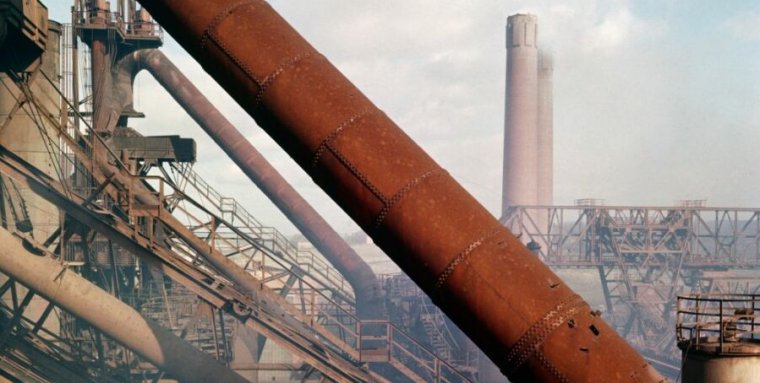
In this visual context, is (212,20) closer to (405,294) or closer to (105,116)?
(105,116)

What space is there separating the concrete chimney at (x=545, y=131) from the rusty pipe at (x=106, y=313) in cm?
4484

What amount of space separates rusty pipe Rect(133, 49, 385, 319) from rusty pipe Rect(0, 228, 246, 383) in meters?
13.2

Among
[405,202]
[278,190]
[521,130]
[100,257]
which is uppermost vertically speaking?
[521,130]

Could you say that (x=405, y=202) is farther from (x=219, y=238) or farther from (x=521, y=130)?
(x=521, y=130)

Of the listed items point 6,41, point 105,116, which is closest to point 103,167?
point 6,41

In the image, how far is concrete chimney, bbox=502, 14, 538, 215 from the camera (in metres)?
52.9

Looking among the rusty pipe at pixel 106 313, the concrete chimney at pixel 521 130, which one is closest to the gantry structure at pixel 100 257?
the rusty pipe at pixel 106 313

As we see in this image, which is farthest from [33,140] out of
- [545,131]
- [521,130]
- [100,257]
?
[545,131]

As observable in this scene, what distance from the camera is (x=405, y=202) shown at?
6684 mm

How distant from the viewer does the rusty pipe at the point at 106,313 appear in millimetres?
10812

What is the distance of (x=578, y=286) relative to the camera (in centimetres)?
6638

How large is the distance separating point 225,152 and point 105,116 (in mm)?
6800

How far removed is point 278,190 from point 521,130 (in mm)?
30445

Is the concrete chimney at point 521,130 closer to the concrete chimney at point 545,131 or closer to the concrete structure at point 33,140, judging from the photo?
the concrete chimney at point 545,131
